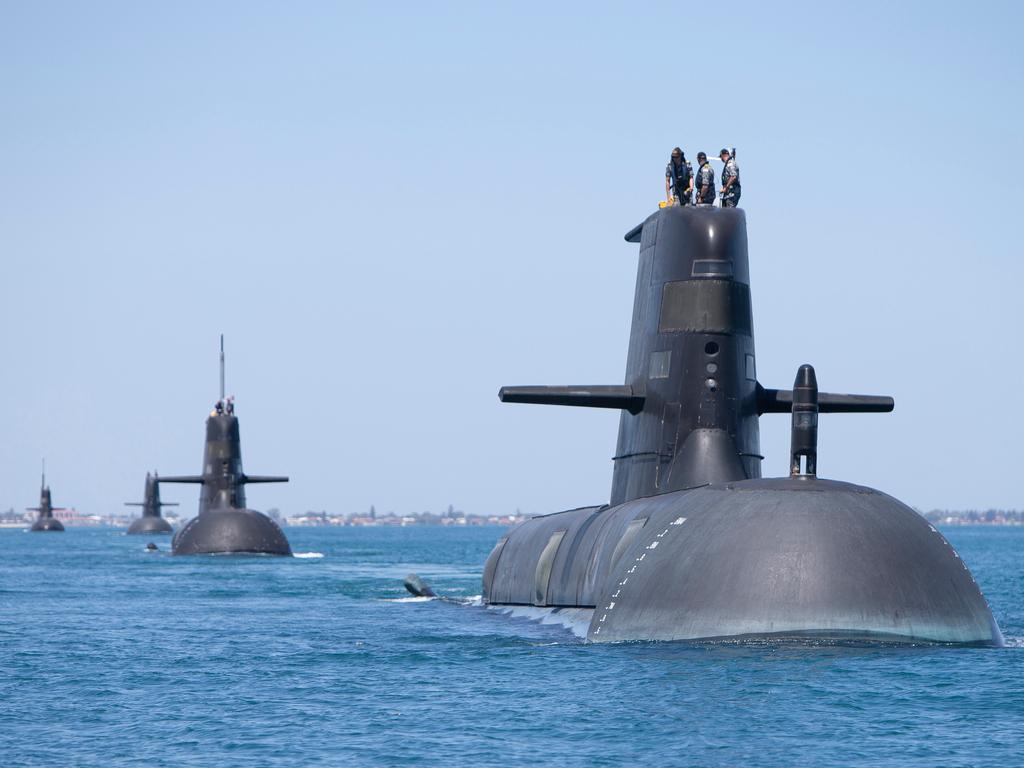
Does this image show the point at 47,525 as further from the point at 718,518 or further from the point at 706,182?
the point at 718,518

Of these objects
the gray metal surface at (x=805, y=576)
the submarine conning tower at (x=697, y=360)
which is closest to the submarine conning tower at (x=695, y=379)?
the submarine conning tower at (x=697, y=360)

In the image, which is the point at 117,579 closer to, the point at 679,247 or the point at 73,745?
the point at 679,247

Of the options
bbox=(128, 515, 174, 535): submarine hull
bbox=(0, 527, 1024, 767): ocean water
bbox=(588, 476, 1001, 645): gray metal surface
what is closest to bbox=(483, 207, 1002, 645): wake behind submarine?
bbox=(588, 476, 1001, 645): gray metal surface

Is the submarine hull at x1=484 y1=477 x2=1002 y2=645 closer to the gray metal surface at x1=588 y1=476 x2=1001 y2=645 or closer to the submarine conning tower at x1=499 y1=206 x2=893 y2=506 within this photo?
the gray metal surface at x1=588 y1=476 x2=1001 y2=645

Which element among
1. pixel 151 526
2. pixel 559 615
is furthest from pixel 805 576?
pixel 151 526

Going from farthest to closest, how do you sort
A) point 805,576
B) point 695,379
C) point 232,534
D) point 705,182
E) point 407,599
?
point 232,534, point 407,599, point 705,182, point 695,379, point 805,576

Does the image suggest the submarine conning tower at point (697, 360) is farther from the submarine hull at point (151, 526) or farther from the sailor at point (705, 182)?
the submarine hull at point (151, 526)

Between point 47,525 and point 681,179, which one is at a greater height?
point 681,179

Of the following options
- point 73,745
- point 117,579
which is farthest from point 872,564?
point 117,579

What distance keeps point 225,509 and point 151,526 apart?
3527 inches

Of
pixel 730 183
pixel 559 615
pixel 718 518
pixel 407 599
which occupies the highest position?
pixel 730 183

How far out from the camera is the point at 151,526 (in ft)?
541

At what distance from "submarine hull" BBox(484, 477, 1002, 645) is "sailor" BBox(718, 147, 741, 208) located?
7.16 metres

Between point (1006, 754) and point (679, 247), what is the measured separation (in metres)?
14.3
